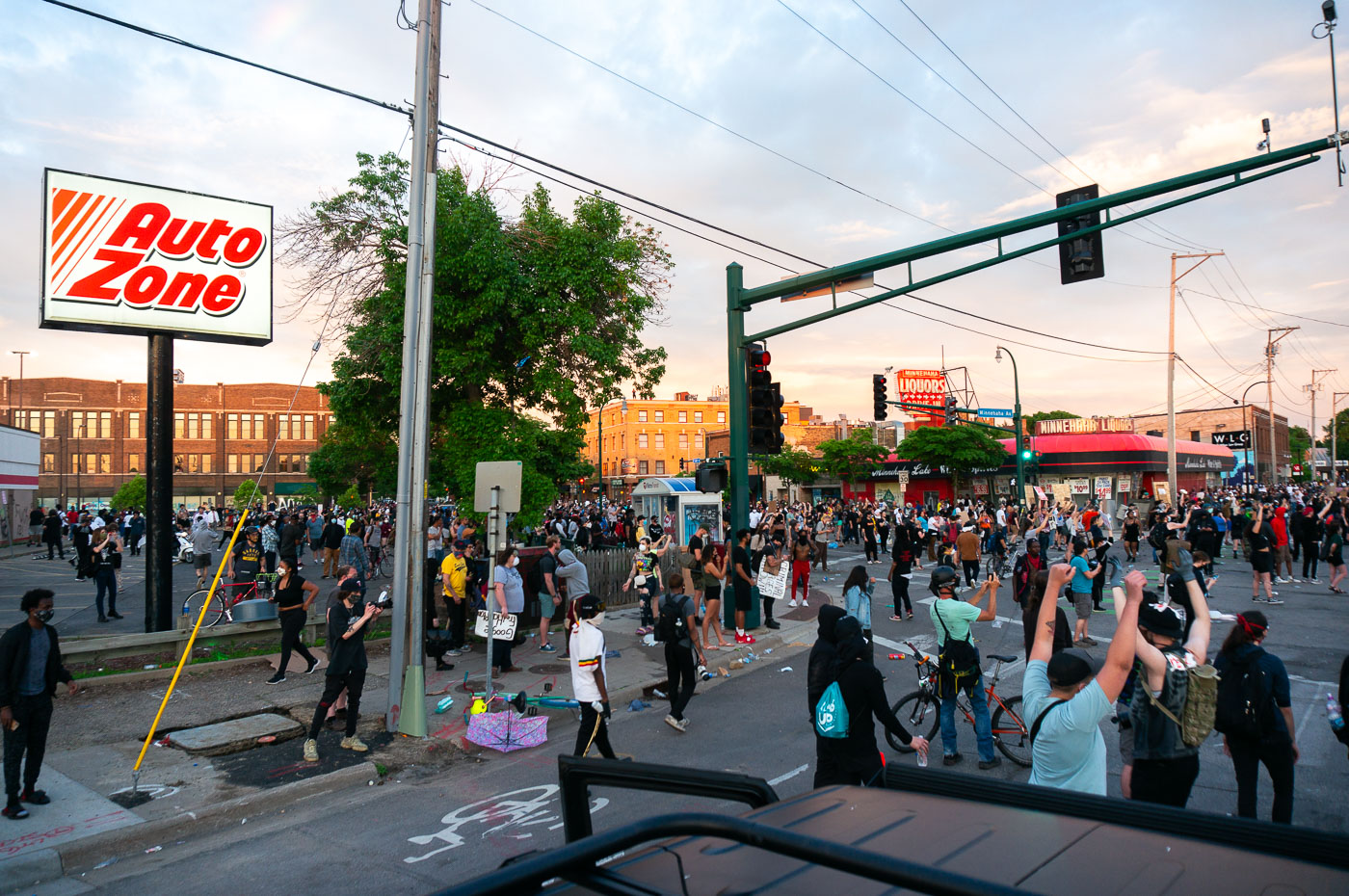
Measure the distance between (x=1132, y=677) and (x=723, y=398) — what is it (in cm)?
8321

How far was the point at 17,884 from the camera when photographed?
567 cm

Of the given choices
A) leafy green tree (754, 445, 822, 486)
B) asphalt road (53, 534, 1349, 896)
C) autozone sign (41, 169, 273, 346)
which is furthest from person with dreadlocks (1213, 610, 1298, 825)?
leafy green tree (754, 445, 822, 486)

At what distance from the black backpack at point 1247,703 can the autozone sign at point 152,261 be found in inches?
564

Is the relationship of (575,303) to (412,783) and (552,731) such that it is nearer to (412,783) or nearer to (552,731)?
(552,731)

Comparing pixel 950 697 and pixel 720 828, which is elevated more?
pixel 720 828

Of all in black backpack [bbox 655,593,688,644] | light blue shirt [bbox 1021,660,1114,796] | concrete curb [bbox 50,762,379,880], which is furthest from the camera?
black backpack [bbox 655,593,688,644]

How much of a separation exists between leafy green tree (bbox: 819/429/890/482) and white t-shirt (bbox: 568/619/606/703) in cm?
4674

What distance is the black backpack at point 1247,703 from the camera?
5.14 meters

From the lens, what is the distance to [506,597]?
38.9 feet

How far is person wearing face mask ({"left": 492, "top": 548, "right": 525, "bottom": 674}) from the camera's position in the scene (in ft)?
37.6

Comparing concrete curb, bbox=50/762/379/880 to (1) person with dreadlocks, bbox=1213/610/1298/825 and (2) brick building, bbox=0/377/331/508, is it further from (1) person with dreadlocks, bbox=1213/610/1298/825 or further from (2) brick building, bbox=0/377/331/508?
(2) brick building, bbox=0/377/331/508

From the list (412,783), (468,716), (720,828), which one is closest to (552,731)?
(468,716)

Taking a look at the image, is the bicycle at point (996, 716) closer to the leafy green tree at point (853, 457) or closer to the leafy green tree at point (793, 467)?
the leafy green tree at point (853, 457)

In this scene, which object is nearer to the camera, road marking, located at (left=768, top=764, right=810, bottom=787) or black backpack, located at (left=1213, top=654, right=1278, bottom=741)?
black backpack, located at (left=1213, top=654, right=1278, bottom=741)
